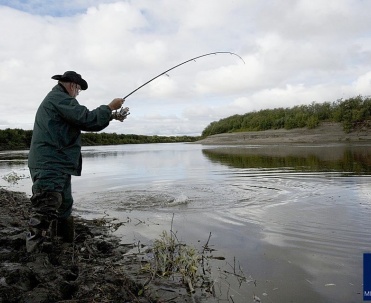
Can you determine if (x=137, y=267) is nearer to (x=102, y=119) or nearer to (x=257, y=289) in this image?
(x=257, y=289)

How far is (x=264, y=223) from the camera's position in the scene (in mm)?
6766

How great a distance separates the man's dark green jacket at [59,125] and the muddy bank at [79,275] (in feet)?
3.61

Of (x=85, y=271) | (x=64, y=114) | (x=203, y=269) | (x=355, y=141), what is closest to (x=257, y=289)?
(x=203, y=269)

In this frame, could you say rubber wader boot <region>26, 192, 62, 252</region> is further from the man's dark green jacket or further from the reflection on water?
the reflection on water

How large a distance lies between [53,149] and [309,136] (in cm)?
4394

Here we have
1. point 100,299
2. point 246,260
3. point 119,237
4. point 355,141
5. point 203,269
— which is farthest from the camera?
point 355,141

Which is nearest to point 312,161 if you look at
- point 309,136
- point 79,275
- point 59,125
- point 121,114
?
point 121,114

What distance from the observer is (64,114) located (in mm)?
4594

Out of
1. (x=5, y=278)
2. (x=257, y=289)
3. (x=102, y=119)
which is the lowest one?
(x=257, y=289)

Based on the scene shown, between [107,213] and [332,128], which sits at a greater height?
[332,128]

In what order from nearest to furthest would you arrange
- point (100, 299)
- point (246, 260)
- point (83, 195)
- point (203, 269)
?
point (100, 299) → point (203, 269) → point (246, 260) → point (83, 195)

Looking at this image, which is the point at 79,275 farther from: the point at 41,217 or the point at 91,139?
the point at 91,139

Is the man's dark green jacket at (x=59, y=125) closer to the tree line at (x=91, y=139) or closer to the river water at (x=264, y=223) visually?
the river water at (x=264, y=223)

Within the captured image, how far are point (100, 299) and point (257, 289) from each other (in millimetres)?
1679
